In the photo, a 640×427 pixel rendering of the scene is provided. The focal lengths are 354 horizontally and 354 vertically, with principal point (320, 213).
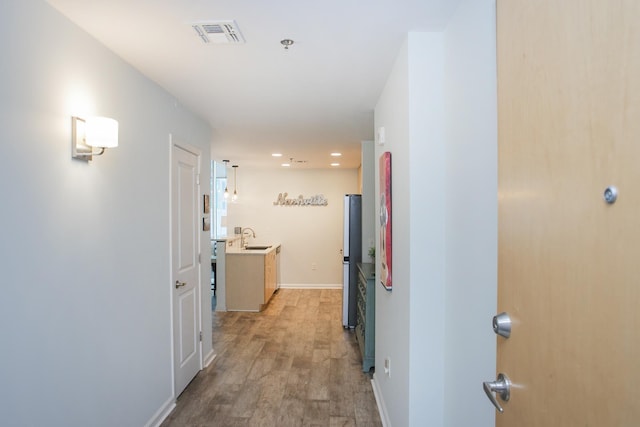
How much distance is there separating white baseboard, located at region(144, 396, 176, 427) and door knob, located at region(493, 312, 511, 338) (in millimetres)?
2496

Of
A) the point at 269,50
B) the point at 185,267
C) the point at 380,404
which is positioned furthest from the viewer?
the point at 185,267

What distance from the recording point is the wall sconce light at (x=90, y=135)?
173cm

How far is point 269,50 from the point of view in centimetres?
203

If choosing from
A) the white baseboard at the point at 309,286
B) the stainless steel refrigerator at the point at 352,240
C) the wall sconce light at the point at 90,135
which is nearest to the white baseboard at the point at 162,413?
the wall sconce light at the point at 90,135

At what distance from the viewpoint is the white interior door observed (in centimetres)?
293

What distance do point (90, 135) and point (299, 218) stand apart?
582 centimetres

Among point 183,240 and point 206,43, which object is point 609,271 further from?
point 183,240

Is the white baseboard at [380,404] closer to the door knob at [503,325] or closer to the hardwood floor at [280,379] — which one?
the hardwood floor at [280,379]

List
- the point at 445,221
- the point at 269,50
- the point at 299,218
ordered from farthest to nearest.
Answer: the point at 299,218
the point at 269,50
the point at 445,221

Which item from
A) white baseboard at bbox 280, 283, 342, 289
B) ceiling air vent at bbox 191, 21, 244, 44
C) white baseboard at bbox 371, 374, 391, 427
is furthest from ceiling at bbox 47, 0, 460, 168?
Result: white baseboard at bbox 280, 283, 342, 289

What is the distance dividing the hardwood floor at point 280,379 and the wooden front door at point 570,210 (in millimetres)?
2245

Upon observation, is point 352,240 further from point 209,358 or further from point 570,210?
point 570,210

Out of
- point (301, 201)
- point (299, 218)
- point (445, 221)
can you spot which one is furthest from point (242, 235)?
point (445, 221)

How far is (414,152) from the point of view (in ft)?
5.76
